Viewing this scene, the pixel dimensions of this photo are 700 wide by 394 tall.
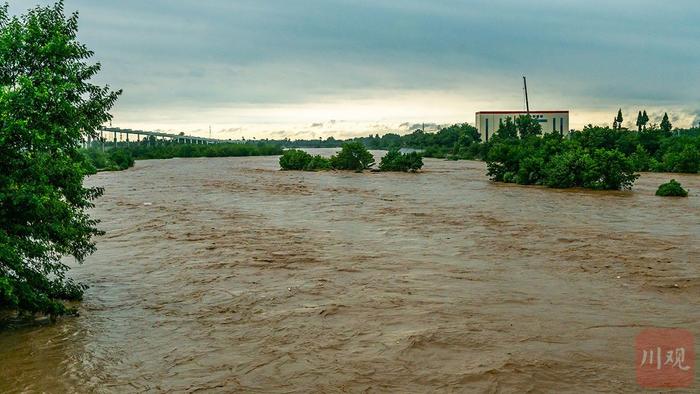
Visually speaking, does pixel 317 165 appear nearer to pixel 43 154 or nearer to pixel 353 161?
pixel 353 161

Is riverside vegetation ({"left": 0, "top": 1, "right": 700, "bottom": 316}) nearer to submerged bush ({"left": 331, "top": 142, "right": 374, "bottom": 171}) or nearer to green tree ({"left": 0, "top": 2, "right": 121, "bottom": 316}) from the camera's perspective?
green tree ({"left": 0, "top": 2, "right": 121, "bottom": 316})

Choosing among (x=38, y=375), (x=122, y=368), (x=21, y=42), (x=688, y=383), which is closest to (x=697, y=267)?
(x=688, y=383)

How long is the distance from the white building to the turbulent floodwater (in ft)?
337

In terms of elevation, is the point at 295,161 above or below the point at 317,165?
above

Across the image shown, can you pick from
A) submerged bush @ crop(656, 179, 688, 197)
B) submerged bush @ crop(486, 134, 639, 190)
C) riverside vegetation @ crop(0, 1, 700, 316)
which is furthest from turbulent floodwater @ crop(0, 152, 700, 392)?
submerged bush @ crop(486, 134, 639, 190)

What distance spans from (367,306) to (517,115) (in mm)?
115300

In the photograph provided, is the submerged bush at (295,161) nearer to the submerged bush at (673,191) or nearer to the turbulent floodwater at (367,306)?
the submerged bush at (673,191)

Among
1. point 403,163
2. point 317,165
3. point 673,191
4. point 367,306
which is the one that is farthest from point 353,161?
point 367,306

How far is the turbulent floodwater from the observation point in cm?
673

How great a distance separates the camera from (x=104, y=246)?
14836 millimetres

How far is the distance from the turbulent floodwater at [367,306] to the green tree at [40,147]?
0.91m

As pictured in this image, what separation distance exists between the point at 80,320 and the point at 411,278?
5526 millimetres

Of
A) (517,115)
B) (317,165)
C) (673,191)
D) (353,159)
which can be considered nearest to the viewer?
(673,191)

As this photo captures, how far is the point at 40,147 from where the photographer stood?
8.00 metres
